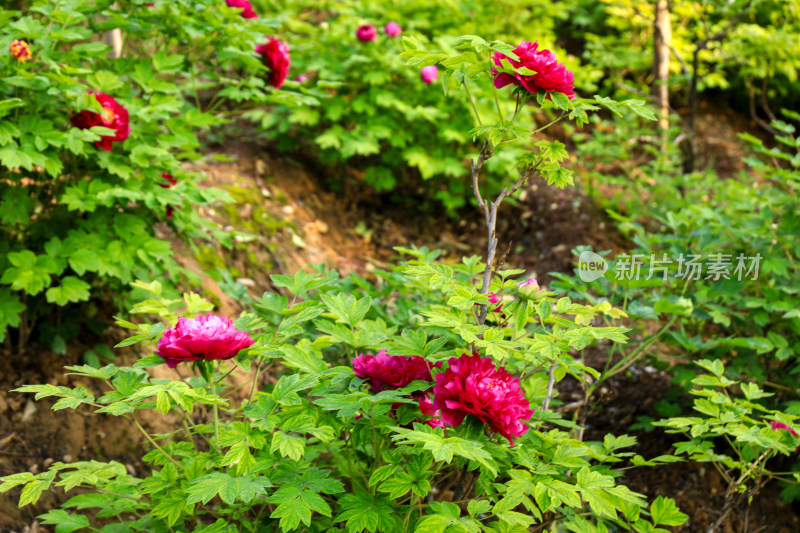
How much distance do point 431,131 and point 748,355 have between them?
2.56 meters

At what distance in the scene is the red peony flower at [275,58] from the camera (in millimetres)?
2508

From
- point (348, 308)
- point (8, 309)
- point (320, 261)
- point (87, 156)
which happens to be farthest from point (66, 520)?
point (320, 261)

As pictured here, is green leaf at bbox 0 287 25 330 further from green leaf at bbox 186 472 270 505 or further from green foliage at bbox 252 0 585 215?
green foliage at bbox 252 0 585 215

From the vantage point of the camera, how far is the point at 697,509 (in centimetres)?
234

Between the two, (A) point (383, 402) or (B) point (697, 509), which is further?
(B) point (697, 509)

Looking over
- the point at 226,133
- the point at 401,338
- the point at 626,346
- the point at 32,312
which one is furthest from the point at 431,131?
the point at 401,338

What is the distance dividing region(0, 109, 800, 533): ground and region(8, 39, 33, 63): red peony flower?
104 centimetres

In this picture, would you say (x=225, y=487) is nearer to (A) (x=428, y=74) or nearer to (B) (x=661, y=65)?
(A) (x=428, y=74)

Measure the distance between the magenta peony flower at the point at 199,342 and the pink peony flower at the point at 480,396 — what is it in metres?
0.44

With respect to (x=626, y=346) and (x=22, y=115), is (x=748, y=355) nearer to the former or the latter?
(x=626, y=346)

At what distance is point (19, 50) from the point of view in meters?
1.88

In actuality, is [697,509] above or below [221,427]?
below

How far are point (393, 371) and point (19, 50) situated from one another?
150cm

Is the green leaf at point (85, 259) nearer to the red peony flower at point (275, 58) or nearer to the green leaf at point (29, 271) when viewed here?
the green leaf at point (29, 271)
